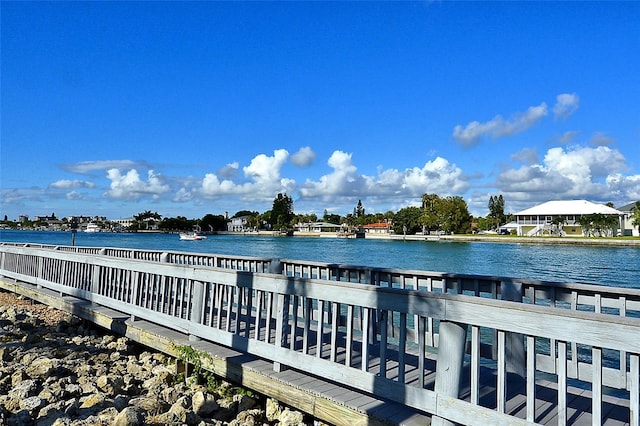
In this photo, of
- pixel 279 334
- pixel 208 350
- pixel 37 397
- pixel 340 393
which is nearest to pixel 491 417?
pixel 340 393

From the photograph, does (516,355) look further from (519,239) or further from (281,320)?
(519,239)

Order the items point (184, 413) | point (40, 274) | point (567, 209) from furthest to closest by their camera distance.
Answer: point (567, 209), point (40, 274), point (184, 413)

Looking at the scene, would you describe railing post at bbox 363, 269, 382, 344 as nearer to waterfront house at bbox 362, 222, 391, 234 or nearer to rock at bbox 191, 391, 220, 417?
rock at bbox 191, 391, 220, 417

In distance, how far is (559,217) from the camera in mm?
106188

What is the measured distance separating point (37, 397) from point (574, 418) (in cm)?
529

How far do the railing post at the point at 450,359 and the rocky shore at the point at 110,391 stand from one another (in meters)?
1.66

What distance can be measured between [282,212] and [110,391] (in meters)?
152

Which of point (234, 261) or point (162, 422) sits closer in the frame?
point (162, 422)

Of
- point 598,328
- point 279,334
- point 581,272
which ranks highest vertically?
point 598,328

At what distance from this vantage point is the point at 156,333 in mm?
6770

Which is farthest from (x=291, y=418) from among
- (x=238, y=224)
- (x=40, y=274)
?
(x=238, y=224)

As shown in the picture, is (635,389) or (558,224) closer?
(635,389)

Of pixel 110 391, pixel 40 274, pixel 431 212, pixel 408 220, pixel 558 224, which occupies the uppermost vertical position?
pixel 431 212

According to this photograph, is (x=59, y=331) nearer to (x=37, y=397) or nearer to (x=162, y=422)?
(x=37, y=397)
